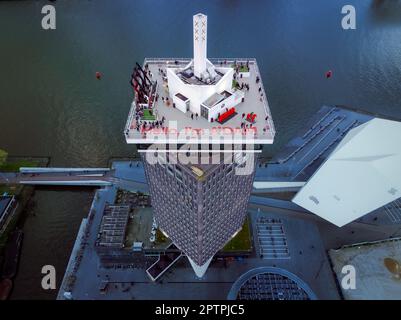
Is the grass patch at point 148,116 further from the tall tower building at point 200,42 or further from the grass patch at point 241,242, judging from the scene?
the grass patch at point 241,242

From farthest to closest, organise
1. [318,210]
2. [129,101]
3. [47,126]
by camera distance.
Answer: [129,101] < [47,126] < [318,210]

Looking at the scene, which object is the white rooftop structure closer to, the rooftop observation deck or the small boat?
the rooftop observation deck

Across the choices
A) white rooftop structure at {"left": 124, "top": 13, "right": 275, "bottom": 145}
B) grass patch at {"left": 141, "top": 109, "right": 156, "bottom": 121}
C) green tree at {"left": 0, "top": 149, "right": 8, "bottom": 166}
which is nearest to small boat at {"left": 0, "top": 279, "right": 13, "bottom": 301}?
green tree at {"left": 0, "top": 149, "right": 8, "bottom": 166}

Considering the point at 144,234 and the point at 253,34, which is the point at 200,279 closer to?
the point at 144,234

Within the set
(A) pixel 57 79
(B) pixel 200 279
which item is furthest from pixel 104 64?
(B) pixel 200 279

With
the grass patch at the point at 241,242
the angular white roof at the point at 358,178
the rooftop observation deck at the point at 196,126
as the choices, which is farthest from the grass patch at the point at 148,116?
the angular white roof at the point at 358,178

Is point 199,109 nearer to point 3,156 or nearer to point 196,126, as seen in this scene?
point 196,126

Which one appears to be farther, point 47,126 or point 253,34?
point 253,34
